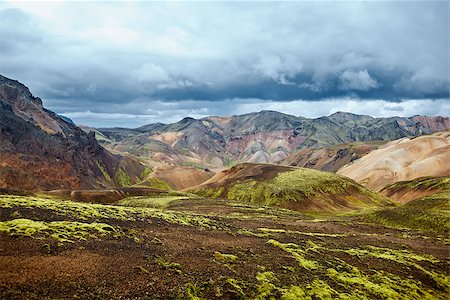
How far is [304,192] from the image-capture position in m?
167

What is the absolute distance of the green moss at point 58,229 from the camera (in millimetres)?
32375

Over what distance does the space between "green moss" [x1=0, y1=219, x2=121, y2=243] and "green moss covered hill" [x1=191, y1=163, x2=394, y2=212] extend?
122 m

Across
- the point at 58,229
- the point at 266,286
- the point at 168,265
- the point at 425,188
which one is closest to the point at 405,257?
the point at 266,286

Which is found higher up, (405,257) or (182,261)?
(182,261)

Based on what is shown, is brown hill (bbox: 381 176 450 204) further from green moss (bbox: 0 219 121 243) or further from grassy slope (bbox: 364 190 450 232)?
green moss (bbox: 0 219 121 243)

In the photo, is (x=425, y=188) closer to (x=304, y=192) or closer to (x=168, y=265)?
(x=304, y=192)

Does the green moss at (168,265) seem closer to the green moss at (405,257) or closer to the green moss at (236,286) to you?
the green moss at (236,286)

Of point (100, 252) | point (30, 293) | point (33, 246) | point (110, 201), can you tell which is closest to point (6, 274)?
point (30, 293)

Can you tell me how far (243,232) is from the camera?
5291 cm

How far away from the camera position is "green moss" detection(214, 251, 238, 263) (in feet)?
120

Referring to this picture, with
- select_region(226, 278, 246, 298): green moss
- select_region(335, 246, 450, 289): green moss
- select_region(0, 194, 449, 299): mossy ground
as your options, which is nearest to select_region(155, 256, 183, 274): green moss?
select_region(0, 194, 449, 299): mossy ground

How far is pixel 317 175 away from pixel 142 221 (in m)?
153

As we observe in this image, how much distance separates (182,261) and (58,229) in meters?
12.1

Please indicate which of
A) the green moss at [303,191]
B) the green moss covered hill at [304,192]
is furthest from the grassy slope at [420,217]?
the green moss at [303,191]
